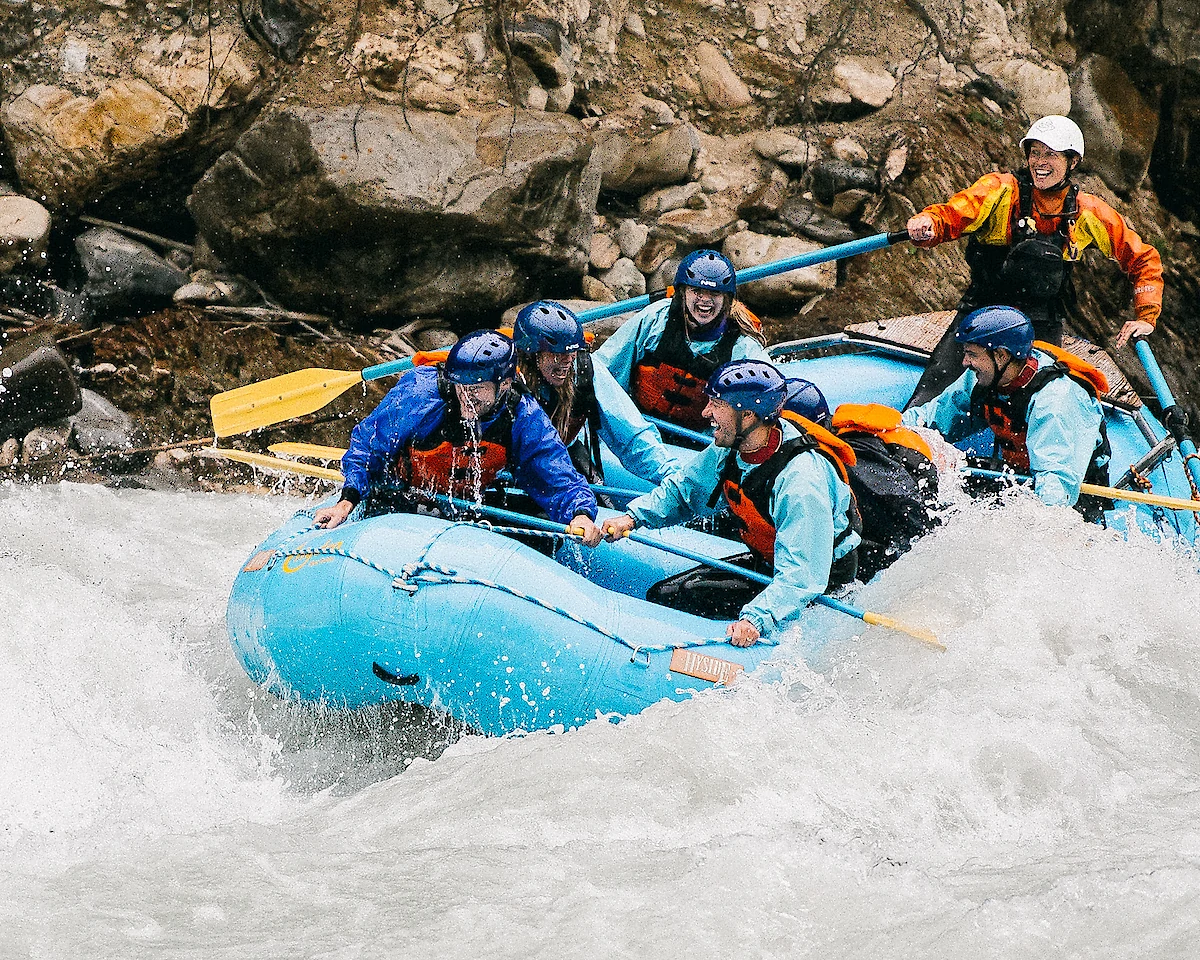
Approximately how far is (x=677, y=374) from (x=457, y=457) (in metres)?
1.54

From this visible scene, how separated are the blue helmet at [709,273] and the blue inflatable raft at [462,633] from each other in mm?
1625

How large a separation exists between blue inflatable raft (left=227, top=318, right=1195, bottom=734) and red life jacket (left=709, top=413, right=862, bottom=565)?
32cm

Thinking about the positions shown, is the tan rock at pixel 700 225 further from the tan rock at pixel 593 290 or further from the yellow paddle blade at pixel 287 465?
the yellow paddle blade at pixel 287 465

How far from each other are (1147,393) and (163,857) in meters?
7.74

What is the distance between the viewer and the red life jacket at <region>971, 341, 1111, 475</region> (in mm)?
5168

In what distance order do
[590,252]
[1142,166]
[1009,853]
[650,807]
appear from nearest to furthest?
[1009,853] → [650,807] → [590,252] → [1142,166]

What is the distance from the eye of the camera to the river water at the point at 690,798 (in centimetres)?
313

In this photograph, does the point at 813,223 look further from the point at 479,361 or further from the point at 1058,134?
the point at 479,361

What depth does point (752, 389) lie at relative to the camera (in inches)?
161

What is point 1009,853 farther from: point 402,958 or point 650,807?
point 402,958

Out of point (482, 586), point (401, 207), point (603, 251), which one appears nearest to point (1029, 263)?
point (482, 586)

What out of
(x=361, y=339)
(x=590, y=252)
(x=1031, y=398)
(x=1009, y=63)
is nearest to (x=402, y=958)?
(x=1031, y=398)

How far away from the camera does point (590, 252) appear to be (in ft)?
29.7

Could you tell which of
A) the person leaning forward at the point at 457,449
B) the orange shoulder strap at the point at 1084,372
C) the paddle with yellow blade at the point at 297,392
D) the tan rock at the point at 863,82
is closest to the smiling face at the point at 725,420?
the person leaning forward at the point at 457,449
